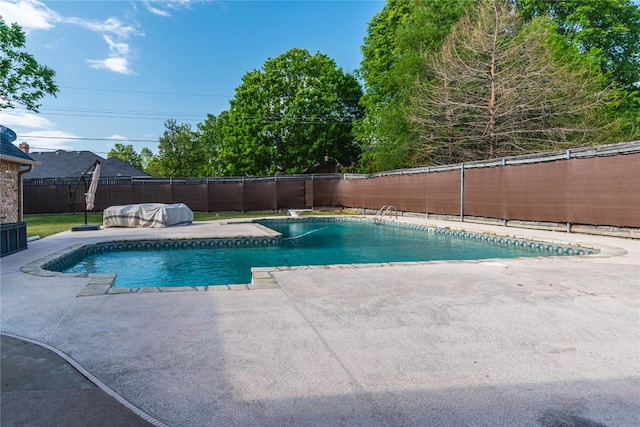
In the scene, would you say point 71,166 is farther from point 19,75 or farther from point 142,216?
point 142,216

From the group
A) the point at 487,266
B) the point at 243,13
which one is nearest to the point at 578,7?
the point at 243,13

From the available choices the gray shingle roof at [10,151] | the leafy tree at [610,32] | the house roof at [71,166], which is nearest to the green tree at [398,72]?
the leafy tree at [610,32]

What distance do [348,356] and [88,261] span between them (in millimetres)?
6694

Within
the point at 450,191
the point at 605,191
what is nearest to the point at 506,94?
the point at 450,191

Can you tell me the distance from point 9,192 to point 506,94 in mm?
15606

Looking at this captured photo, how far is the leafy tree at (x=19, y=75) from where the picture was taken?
14.7 m

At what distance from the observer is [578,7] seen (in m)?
20.6

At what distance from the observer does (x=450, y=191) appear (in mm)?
12844

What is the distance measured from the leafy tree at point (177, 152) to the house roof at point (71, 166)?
4704 mm

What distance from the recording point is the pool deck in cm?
160

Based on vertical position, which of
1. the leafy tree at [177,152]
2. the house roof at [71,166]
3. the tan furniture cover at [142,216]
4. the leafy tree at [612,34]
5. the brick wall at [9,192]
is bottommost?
the tan furniture cover at [142,216]

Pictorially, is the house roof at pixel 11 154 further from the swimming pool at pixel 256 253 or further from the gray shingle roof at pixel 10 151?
the swimming pool at pixel 256 253

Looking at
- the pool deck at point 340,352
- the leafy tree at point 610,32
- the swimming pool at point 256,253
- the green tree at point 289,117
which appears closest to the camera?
the pool deck at point 340,352

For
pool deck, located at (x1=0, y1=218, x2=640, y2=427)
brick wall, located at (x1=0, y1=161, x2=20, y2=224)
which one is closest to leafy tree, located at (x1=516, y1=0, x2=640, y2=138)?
pool deck, located at (x1=0, y1=218, x2=640, y2=427)
